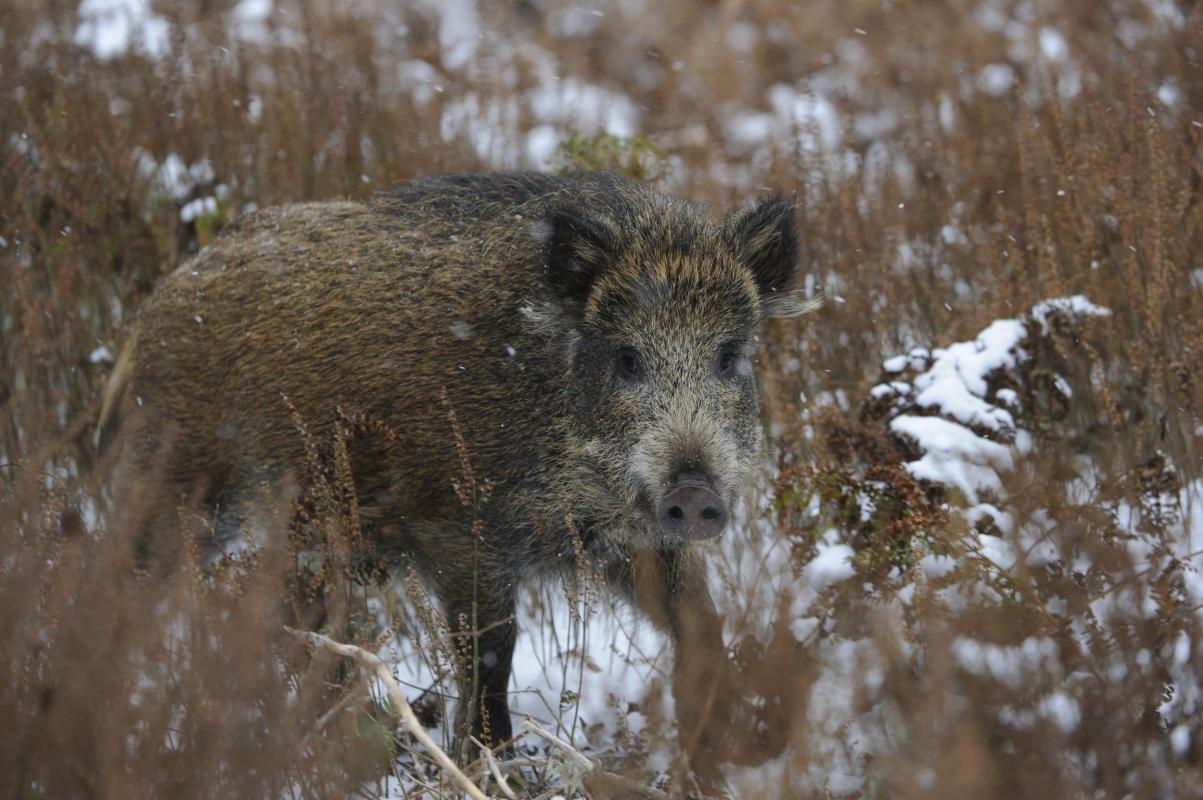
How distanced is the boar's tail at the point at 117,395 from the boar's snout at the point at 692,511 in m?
2.26

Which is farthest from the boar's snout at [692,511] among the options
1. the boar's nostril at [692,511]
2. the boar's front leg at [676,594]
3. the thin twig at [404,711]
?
the thin twig at [404,711]

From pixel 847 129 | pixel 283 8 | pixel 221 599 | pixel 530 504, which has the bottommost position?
pixel 221 599

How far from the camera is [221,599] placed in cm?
220

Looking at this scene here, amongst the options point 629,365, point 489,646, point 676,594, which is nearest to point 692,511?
point 629,365

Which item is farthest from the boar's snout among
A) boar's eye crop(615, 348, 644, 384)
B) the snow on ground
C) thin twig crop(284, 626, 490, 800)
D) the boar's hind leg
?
the snow on ground

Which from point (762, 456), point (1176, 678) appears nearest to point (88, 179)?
point (762, 456)

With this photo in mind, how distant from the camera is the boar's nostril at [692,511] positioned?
309cm

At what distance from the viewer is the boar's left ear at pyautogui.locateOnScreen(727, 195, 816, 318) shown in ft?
12.2

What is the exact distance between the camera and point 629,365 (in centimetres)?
353

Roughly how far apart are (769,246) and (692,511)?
3.57 ft

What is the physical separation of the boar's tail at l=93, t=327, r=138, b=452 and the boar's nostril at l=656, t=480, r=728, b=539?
2.26 meters

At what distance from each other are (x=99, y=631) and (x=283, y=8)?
795 cm

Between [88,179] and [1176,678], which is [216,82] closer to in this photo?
[88,179]

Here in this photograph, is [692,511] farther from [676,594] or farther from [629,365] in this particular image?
[676,594]
